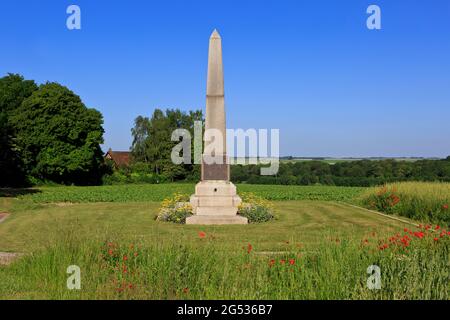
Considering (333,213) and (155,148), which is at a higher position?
(155,148)

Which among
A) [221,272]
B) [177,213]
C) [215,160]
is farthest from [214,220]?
[221,272]

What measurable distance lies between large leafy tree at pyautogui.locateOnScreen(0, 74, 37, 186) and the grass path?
21.1 meters

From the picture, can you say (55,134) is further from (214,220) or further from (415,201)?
(415,201)

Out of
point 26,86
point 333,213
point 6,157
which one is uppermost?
point 26,86

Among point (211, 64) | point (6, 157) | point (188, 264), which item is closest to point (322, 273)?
point (188, 264)

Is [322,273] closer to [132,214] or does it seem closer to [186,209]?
[186,209]

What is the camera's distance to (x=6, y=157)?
44.8 metres

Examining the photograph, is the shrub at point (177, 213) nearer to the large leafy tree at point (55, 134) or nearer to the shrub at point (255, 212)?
the shrub at point (255, 212)

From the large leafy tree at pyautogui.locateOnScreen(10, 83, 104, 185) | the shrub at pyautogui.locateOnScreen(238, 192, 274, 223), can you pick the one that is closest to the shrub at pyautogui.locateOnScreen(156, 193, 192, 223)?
the shrub at pyautogui.locateOnScreen(238, 192, 274, 223)

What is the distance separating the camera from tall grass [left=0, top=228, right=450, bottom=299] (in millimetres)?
6402

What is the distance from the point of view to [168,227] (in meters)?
14.3

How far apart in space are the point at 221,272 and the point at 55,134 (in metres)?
43.9
